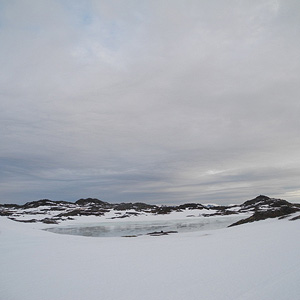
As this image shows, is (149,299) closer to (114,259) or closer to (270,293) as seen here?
(270,293)

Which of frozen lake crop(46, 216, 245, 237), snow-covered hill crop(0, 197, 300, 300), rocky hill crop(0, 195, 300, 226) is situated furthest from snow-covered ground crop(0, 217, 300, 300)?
frozen lake crop(46, 216, 245, 237)

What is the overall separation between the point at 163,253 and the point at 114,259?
166 cm

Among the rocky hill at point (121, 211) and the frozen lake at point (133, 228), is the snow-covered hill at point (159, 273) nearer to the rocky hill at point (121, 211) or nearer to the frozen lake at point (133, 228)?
the rocky hill at point (121, 211)

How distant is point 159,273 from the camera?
18.6ft

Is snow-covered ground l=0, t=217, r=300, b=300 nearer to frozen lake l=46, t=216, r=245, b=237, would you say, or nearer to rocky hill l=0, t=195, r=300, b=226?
rocky hill l=0, t=195, r=300, b=226

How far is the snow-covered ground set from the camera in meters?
4.37

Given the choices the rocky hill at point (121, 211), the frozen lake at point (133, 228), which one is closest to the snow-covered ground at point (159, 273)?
the rocky hill at point (121, 211)

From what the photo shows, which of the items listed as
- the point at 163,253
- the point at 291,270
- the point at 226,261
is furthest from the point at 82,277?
the point at 291,270

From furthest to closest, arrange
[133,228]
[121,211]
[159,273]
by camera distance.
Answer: [121,211] < [133,228] < [159,273]

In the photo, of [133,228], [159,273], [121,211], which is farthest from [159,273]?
[121,211]

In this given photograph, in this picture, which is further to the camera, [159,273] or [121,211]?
[121,211]

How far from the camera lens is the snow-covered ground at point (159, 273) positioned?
4.37 m

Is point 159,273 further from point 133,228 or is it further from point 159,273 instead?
point 133,228

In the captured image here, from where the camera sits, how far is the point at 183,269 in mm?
5824
